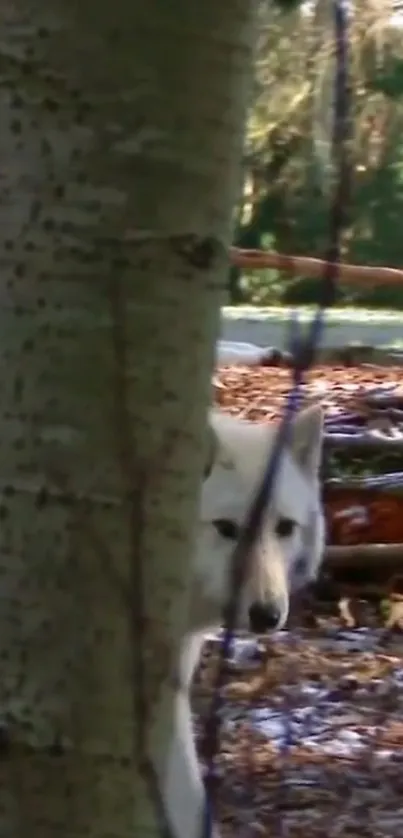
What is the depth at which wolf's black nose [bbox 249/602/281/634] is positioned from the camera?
233cm

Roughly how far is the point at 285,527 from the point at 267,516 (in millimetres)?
290

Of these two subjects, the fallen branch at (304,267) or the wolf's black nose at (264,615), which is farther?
the wolf's black nose at (264,615)

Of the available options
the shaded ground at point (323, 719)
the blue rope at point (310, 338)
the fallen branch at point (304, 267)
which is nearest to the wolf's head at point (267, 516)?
the shaded ground at point (323, 719)

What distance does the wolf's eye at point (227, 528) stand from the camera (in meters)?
2.41

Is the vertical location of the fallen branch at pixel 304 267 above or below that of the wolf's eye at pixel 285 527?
above

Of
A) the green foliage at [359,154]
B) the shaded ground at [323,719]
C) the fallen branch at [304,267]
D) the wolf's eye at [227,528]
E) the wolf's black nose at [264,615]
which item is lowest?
the shaded ground at [323,719]

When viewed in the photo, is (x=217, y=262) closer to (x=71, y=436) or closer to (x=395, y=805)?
(x=71, y=436)

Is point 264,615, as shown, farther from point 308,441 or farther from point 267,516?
point 308,441

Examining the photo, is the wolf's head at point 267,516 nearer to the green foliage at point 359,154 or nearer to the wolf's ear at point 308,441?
the wolf's ear at point 308,441

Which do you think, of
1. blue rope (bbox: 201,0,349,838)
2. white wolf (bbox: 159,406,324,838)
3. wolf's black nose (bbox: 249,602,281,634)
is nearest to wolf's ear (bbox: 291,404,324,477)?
white wolf (bbox: 159,406,324,838)

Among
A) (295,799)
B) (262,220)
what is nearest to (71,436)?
(295,799)

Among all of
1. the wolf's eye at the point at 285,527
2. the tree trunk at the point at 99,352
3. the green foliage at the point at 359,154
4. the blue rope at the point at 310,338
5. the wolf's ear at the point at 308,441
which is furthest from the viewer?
the green foliage at the point at 359,154

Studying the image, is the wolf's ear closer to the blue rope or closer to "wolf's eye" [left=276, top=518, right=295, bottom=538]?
"wolf's eye" [left=276, top=518, right=295, bottom=538]

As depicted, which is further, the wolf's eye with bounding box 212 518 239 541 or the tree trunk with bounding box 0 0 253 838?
the wolf's eye with bounding box 212 518 239 541
